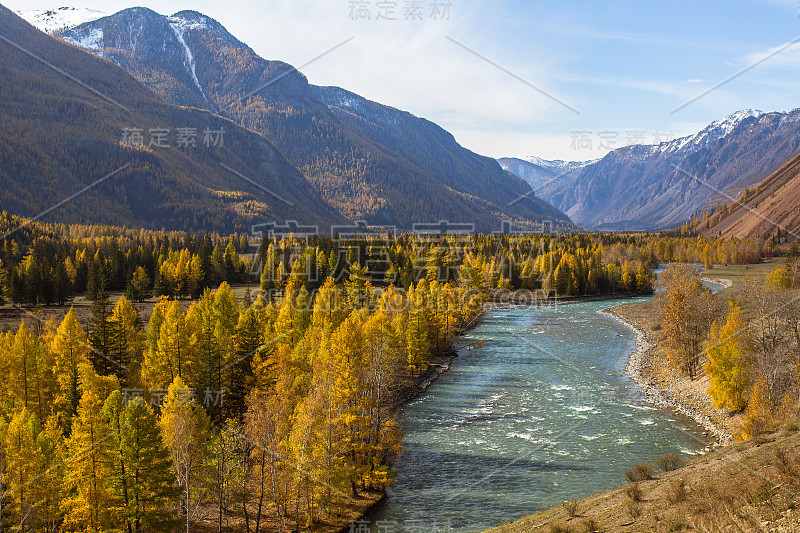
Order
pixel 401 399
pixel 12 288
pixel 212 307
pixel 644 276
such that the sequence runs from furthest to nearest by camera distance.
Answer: pixel 644 276
pixel 12 288
pixel 212 307
pixel 401 399

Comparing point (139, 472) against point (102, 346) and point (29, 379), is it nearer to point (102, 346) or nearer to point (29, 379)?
point (29, 379)

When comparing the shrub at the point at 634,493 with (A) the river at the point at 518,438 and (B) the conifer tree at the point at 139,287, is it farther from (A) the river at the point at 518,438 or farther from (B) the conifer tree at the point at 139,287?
(B) the conifer tree at the point at 139,287

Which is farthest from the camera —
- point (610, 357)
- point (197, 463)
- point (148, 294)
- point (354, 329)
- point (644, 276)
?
point (644, 276)

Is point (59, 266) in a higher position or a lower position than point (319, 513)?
higher

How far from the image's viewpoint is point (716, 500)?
57.5 feet

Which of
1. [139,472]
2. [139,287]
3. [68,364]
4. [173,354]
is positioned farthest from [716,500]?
[139,287]

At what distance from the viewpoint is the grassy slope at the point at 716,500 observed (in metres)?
15.7

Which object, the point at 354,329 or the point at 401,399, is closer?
the point at 354,329

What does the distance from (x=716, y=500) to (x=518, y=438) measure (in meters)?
24.6

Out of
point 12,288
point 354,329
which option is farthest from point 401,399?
point 12,288

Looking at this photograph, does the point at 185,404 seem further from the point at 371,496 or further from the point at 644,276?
the point at 644,276

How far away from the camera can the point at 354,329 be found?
38562 mm

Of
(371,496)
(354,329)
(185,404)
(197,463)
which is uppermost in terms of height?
(354,329)

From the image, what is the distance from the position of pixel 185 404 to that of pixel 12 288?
74.1 metres
